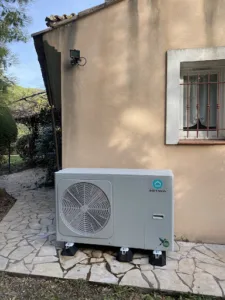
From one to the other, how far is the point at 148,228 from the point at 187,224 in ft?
3.89

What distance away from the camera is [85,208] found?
3900mm

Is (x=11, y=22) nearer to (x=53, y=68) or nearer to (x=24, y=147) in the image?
(x=53, y=68)

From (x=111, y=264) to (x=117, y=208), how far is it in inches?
33.8

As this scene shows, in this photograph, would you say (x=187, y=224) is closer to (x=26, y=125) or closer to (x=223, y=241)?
(x=223, y=241)

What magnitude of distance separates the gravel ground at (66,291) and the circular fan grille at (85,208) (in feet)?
2.76

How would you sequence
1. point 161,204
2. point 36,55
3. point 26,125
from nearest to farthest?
point 161,204 < point 36,55 < point 26,125

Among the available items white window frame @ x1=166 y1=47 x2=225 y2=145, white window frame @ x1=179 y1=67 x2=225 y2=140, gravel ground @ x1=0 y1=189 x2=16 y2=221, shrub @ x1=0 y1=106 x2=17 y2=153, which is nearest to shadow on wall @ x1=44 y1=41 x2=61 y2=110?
white window frame @ x1=166 y1=47 x2=225 y2=145

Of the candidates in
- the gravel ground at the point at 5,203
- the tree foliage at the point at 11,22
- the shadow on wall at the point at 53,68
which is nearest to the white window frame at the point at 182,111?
the shadow on wall at the point at 53,68

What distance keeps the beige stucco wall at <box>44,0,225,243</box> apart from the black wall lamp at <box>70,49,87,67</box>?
11 centimetres

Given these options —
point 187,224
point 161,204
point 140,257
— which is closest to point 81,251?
point 140,257

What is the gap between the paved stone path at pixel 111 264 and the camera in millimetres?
3273

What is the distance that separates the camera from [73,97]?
478cm

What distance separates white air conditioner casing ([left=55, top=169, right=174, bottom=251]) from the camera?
12.1 feet

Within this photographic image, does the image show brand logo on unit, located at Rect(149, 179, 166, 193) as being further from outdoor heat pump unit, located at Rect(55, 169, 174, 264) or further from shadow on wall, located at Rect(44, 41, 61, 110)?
shadow on wall, located at Rect(44, 41, 61, 110)
